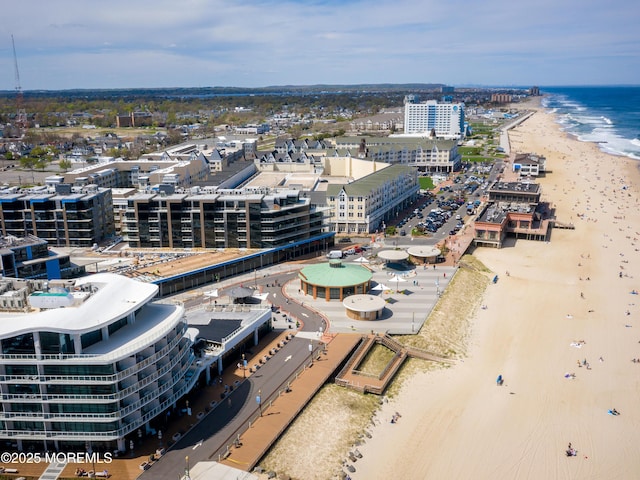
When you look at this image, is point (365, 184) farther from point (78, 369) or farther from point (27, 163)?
point (27, 163)

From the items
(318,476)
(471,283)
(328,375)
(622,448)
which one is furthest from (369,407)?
(471,283)

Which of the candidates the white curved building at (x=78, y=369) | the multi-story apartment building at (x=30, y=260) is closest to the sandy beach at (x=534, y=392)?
the white curved building at (x=78, y=369)

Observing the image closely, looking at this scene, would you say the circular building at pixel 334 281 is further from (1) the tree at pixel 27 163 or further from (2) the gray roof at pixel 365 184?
(1) the tree at pixel 27 163

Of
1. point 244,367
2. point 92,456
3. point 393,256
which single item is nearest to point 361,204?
point 393,256

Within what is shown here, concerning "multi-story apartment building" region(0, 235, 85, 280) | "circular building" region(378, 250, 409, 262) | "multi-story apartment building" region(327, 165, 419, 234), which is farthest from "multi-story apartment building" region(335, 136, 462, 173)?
"multi-story apartment building" region(0, 235, 85, 280)

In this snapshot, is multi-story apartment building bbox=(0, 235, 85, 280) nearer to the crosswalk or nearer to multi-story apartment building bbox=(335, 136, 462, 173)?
the crosswalk

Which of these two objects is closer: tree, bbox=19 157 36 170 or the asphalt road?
the asphalt road
